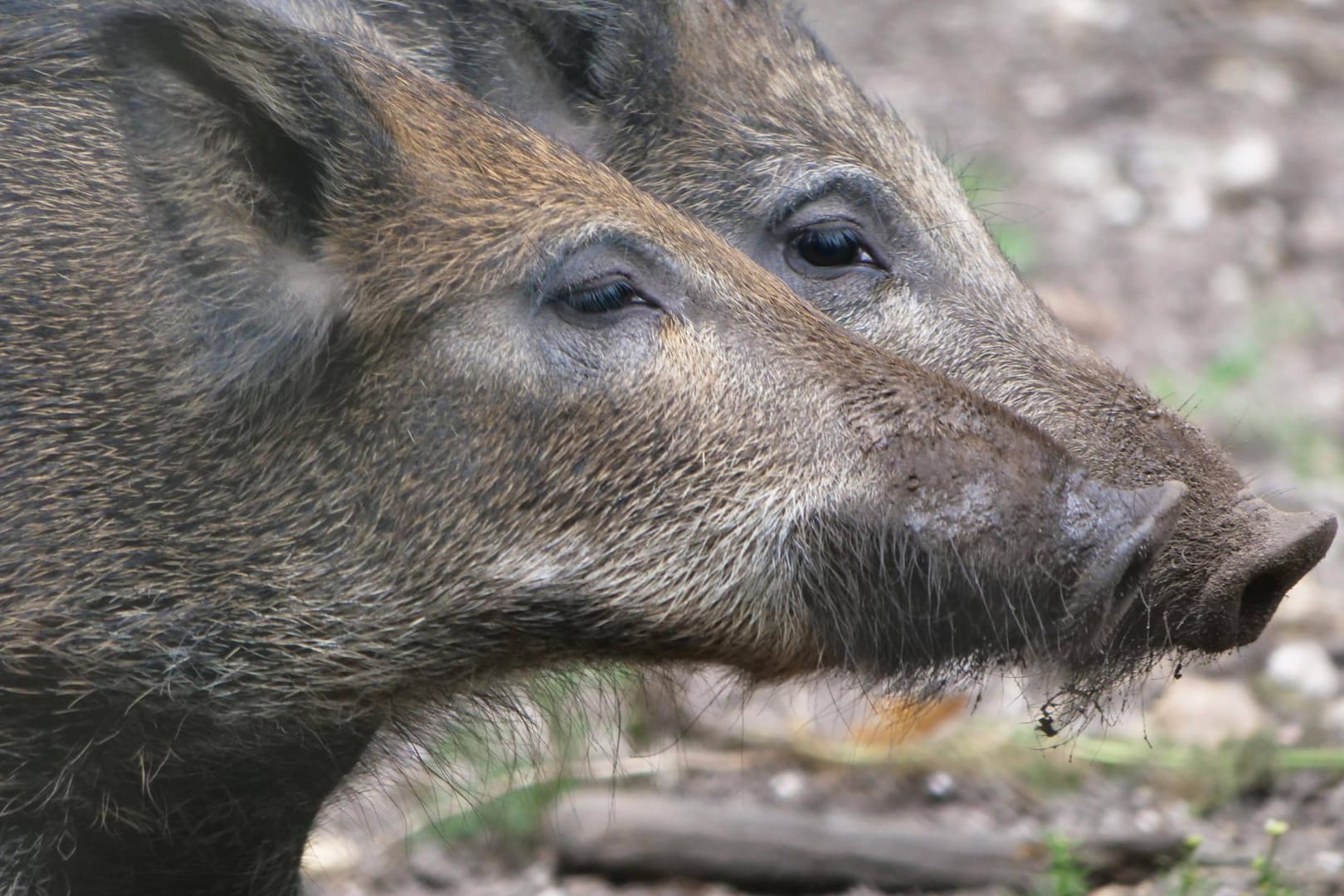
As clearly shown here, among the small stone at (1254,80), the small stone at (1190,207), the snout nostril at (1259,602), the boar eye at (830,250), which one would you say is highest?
the small stone at (1254,80)

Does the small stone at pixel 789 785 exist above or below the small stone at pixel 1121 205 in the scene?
below

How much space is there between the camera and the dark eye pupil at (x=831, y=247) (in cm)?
490

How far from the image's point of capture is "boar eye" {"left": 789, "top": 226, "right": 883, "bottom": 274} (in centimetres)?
490

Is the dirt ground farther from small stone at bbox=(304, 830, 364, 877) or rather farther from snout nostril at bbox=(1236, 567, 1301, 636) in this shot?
snout nostril at bbox=(1236, 567, 1301, 636)

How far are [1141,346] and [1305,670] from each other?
2.44 meters

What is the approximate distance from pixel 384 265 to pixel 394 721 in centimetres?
90

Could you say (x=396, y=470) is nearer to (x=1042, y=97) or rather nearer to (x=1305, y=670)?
(x=1305, y=670)

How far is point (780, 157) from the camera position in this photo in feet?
16.5

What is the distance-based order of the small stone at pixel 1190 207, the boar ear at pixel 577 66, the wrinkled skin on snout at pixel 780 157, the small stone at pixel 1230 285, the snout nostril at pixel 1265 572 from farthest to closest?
the small stone at pixel 1190 207 < the small stone at pixel 1230 285 < the boar ear at pixel 577 66 < the wrinkled skin on snout at pixel 780 157 < the snout nostril at pixel 1265 572

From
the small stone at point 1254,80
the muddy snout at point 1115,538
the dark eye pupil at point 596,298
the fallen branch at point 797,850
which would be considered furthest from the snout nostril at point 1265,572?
the small stone at point 1254,80

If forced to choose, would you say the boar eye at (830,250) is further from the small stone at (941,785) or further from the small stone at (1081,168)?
the small stone at (1081,168)

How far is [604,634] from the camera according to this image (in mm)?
3486

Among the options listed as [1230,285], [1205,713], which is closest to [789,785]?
[1205,713]

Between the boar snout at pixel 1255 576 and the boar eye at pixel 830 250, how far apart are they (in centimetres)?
145
